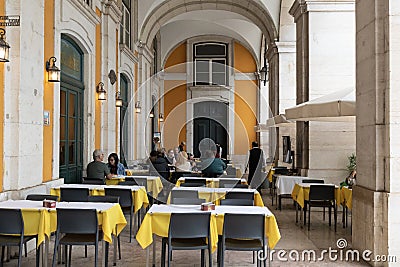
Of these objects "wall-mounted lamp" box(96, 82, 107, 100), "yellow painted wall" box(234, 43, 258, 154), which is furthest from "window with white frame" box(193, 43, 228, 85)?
"wall-mounted lamp" box(96, 82, 107, 100)

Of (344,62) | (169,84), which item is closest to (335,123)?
(344,62)

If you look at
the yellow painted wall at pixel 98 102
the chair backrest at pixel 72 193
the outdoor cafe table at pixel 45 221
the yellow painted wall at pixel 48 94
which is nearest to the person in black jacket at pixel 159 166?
the yellow painted wall at pixel 98 102

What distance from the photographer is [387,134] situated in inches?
221

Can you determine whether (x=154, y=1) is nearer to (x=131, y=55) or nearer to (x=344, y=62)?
(x=131, y=55)

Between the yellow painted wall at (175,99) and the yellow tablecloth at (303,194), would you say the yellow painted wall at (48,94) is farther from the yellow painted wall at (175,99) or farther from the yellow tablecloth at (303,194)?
the yellow painted wall at (175,99)

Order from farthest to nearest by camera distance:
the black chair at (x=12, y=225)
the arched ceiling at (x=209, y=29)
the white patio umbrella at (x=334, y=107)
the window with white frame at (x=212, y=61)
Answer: the window with white frame at (x=212, y=61), the arched ceiling at (x=209, y=29), the white patio umbrella at (x=334, y=107), the black chair at (x=12, y=225)

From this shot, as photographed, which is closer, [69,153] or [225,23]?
[69,153]

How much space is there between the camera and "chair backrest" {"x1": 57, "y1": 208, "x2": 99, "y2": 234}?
4.85 metres

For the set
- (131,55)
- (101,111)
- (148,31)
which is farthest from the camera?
(148,31)

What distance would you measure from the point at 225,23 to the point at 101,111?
1189cm

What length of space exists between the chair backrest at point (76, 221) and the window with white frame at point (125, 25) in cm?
904

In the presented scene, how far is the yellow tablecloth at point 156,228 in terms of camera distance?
4930mm

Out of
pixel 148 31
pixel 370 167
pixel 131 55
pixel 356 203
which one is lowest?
pixel 356 203

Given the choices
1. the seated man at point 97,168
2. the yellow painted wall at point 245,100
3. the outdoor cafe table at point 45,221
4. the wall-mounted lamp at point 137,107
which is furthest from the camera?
the yellow painted wall at point 245,100
